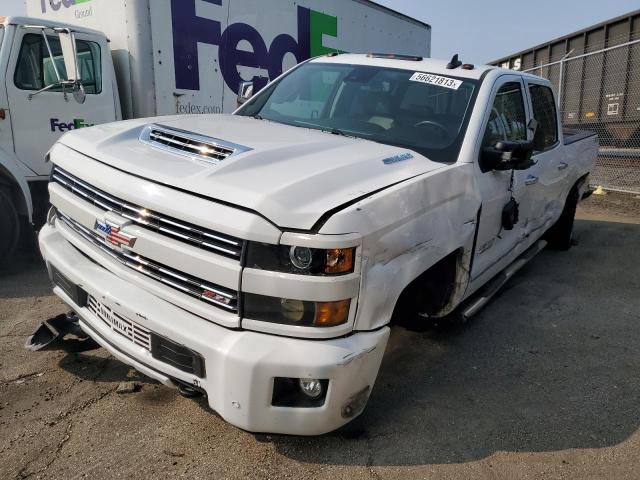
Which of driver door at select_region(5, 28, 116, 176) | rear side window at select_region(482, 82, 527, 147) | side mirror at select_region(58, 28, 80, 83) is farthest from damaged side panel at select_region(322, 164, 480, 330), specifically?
driver door at select_region(5, 28, 116, 176)

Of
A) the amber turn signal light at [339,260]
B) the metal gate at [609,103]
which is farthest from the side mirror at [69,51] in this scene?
the metal gate at [609,103]

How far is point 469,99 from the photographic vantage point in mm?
3305

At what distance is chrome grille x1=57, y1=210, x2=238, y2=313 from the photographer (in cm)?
209

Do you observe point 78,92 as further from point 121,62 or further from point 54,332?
point 54,332

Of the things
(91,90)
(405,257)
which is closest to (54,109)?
(91,90)

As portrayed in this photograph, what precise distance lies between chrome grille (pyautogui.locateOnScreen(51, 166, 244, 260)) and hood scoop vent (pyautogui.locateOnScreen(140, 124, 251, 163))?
0.34 meters

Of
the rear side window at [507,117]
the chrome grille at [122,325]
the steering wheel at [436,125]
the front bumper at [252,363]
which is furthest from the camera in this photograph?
Result: the rear side window at [507,117]

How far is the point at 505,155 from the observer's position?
9.74 feet

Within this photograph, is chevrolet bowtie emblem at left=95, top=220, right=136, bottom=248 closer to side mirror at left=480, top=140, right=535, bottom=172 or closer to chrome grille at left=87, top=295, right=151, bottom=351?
chrome grille at left=87, top=295, right=151, bottom=351

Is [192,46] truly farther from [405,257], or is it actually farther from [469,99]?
[405,257]

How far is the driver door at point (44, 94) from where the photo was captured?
15.9 ft

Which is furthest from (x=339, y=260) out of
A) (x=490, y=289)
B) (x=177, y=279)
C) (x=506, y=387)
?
(x=490, y=289)

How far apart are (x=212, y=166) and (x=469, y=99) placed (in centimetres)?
182

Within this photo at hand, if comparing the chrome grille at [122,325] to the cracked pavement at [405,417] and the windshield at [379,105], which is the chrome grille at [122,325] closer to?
the cracked pavement at [405,417]
